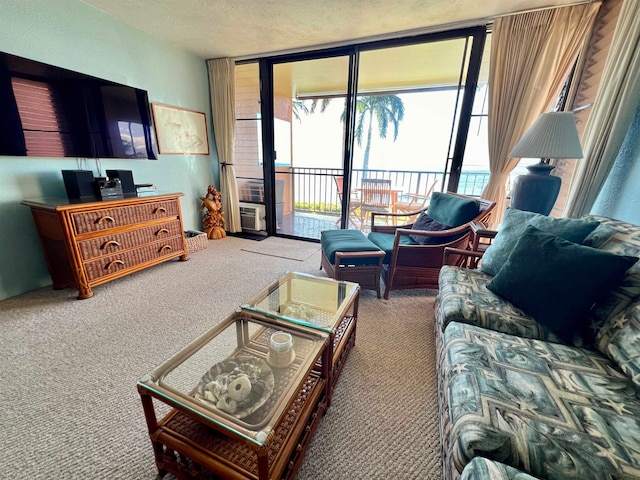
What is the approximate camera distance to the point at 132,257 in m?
2.32

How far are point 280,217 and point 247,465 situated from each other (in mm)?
3689

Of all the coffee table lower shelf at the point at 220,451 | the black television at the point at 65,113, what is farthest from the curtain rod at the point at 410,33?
the coffee table lower shelf at the point at 220,451

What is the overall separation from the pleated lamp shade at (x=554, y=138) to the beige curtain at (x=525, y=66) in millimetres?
722

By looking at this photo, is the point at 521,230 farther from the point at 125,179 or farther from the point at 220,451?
the point at 125,179

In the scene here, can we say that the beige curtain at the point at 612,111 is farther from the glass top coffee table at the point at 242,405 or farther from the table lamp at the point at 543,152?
the glass top coffee table at the point at 242,405

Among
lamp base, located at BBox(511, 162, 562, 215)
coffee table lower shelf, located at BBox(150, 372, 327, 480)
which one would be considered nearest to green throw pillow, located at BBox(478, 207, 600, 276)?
lamp base, located at BBox(511, 162, 562, 215)

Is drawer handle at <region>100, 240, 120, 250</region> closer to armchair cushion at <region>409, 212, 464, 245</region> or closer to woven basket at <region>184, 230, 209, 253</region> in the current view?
woven basket at <region>184, 230, 209, 253</region>

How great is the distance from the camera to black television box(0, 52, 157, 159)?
5.95 feet

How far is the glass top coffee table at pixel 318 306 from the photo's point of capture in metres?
1.23

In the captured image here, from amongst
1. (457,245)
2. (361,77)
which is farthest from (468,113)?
(361,77)

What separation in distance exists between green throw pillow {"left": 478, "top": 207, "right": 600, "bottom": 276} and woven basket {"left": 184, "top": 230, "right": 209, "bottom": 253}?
9.69ft

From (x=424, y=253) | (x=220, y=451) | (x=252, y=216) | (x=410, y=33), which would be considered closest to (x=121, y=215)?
(x=252, y=216)

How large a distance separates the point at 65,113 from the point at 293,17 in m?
2.10

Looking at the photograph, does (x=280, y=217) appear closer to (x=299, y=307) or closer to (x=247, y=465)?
(x=299, y=307)
